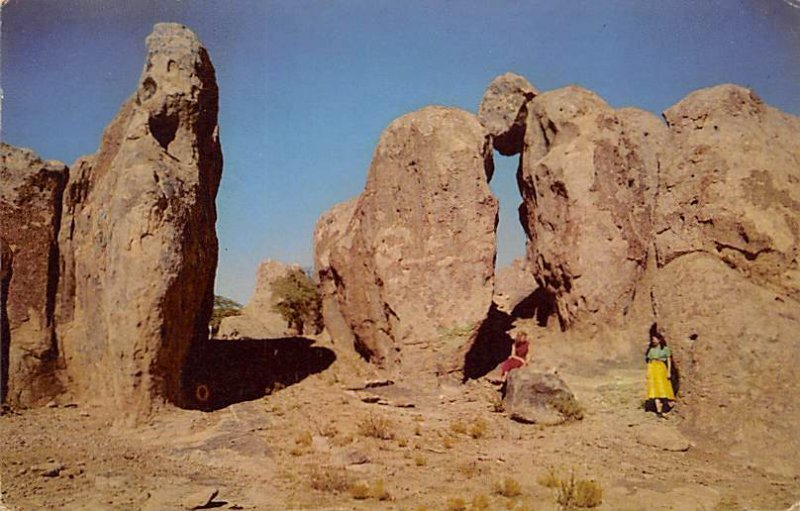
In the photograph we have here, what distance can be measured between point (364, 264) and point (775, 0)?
10539mm

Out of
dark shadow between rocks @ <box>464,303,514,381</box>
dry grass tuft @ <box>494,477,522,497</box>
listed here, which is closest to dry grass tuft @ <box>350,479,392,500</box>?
dry grass tuft @ <box>494,477,522,497</box>

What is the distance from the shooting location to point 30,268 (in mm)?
12555

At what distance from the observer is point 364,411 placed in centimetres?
1229

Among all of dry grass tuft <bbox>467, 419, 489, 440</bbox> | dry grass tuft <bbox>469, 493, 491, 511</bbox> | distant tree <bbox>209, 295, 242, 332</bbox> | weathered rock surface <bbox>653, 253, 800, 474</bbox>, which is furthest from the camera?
distant tree <bbox>209, 295, 242, 332</bbox>

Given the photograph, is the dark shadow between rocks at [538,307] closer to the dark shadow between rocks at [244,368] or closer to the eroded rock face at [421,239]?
the eroded rock face at [421,239]

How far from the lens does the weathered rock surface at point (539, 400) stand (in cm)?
1172

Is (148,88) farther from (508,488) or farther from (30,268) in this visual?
(508,488)

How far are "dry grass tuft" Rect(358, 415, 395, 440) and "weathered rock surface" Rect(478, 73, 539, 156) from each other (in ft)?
35.8

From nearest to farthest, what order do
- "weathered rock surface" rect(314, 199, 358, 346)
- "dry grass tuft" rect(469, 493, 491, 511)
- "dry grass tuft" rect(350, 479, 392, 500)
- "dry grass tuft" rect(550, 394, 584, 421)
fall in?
"dry grass tuft" rect(469, 493, 491, 511) < "dry grass tuft" rect(350, 479, 392, 500) < "dry grass tuft" rect(550, 394, 584, 421) < "weathered rock surface" rect(314, 199, 358, 346)

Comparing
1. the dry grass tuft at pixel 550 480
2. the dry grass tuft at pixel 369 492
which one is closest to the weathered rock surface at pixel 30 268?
the dry grass tuft at pixel 369 492

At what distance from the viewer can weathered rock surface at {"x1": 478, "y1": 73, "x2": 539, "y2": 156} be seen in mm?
19188

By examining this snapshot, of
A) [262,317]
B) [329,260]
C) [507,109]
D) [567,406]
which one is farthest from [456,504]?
[262,317]

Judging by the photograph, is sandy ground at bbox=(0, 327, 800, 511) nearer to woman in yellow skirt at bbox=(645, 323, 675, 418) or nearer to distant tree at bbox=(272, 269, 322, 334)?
woman in yellow skirt at bbox=(645, 323, 675, 418)

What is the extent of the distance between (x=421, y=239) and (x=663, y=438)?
7234 mm
